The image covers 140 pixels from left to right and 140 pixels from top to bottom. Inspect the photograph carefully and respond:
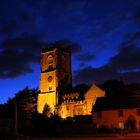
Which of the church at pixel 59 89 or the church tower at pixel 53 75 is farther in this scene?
the church tower at pixel 53 75

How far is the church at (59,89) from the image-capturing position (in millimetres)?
122006

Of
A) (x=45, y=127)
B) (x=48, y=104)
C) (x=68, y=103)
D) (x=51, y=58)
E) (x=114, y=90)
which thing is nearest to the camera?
(x=45, y=127)

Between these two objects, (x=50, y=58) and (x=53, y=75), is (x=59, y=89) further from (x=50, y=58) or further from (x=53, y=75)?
(x=50, y=58)

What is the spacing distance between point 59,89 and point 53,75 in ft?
21.4

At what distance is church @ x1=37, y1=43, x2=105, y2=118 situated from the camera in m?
122

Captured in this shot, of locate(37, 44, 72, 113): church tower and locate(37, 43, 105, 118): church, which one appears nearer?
Result: locate(37, 43, 105, 118): church

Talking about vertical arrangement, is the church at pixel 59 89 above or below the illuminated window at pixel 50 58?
below

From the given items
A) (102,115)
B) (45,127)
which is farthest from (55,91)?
(45,127)

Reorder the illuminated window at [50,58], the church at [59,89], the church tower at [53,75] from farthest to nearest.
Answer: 1. the illuminated window at [50,58]
2. the church tower at [53,75]
3. the church at [59,89]

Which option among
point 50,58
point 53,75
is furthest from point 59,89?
point 50,58

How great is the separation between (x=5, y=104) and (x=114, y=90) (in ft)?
134

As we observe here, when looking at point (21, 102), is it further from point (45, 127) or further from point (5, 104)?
point (45, 127)

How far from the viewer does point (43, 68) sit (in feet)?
484

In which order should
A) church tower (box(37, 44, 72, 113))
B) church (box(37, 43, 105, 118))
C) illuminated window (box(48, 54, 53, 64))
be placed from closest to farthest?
church (box(37, 43, 105, 118)) → church tower (box(37, 44, 72, 113)) → illuminated window (box(48, 54, 53, 64))
